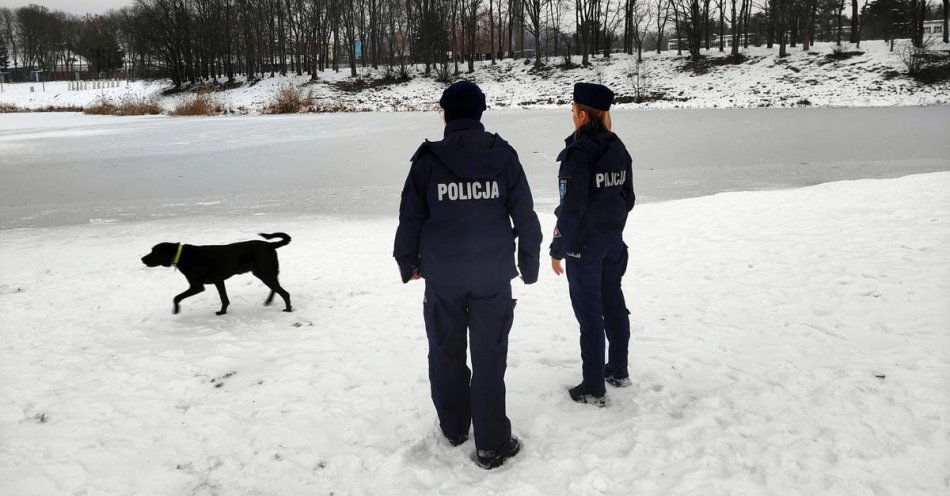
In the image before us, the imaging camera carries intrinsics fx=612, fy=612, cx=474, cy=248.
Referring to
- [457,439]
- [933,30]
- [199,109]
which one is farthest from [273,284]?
[933,30]

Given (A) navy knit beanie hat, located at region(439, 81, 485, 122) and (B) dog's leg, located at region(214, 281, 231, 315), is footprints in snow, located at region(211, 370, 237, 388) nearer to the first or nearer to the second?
(B) dog's leg, located at region(214, 281, 231, 315)

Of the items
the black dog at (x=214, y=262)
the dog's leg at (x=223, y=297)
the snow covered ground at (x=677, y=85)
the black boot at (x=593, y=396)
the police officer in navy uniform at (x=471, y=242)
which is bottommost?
the black boot at (x=593, y=396)

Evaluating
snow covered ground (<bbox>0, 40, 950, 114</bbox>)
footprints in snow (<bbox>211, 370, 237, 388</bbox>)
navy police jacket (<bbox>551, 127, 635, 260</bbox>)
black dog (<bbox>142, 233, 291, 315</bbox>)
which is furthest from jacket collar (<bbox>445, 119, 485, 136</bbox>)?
snow covered ground (<bbox>0, 40, 950, 114</bbox>)

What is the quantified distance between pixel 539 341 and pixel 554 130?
18521 mm

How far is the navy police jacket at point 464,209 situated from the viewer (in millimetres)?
2715

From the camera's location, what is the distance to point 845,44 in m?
42.2

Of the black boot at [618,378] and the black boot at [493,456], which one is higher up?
the black boot at [618,378]

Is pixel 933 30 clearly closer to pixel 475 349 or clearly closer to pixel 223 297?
pixel 223 297

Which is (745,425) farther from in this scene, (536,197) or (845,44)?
(845,44)

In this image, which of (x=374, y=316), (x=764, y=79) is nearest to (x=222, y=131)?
(x=374, y=316)

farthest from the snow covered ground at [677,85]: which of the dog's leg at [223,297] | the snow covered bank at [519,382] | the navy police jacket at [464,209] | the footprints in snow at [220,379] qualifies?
the navy police jacket at [464,209]

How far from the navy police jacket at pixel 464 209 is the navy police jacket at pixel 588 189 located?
1.42 feet

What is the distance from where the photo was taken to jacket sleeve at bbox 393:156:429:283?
2.74 m

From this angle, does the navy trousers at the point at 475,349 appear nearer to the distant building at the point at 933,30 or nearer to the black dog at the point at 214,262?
the black dog at the point at 214,262
